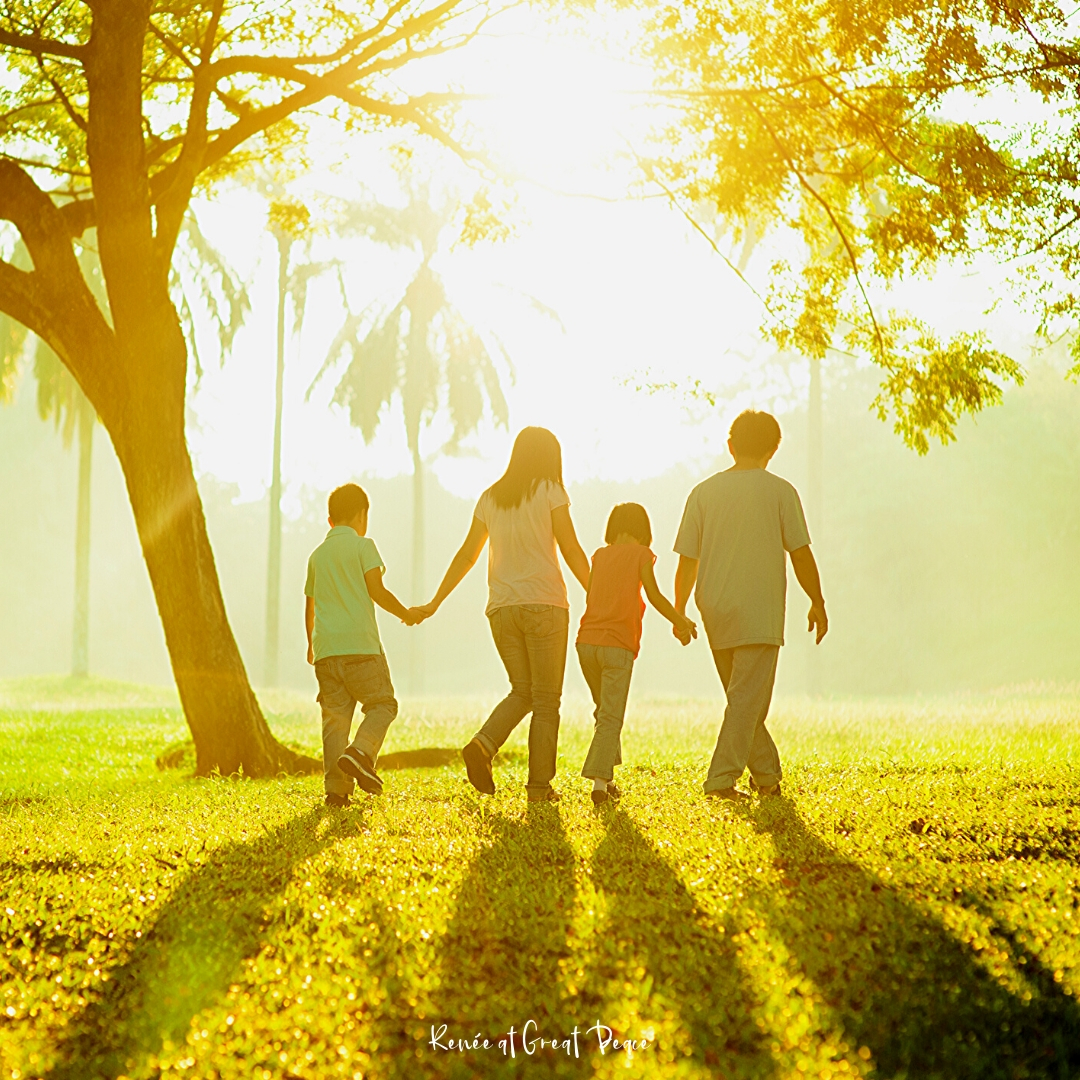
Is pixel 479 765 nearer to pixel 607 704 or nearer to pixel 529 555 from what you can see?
pixel 607 704

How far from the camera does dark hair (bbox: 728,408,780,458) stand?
7033 millimetres

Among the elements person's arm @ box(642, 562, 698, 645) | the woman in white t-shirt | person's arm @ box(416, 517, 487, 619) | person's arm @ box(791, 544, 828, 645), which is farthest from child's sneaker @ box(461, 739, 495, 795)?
person's arm @ box(791, 544, 828, 645)

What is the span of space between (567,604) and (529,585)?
0.78 ft

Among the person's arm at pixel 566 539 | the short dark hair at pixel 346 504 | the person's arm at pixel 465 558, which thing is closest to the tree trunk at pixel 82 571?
the short dark hair at pixel 346 504

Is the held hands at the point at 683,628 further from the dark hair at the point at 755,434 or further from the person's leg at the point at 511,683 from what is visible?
the dark hair at the point at 755,434

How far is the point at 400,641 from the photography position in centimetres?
6025

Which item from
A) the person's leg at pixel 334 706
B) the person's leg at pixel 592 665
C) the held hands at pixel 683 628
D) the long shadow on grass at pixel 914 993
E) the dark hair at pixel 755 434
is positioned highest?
the dark hair at pixel 755 434

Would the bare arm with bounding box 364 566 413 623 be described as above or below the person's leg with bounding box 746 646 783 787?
above

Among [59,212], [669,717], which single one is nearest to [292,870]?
[59,212]

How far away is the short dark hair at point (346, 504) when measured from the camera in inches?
288

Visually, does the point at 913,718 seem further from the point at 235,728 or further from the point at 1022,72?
the point at 235,728

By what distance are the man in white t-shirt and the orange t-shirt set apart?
25 cm

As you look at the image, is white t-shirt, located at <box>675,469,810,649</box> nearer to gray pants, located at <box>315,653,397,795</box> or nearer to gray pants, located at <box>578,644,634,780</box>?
gray pants, located at <box>578,644,634,780</box>

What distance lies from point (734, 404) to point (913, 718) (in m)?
39.2
